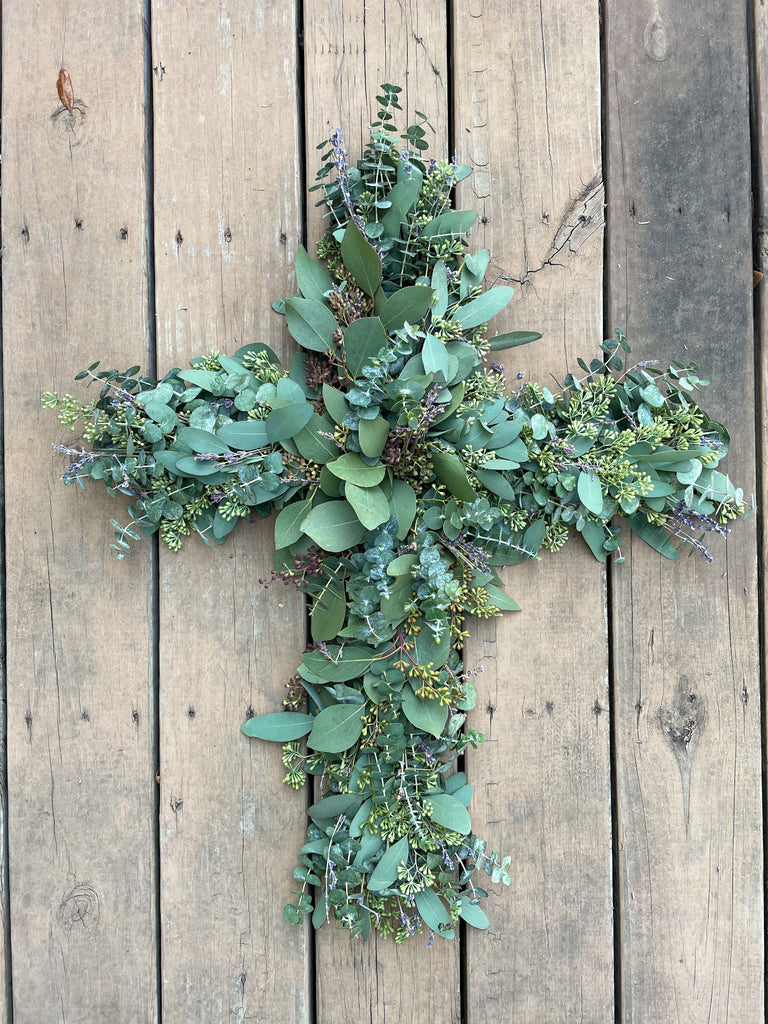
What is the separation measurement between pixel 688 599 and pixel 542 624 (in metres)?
0.26

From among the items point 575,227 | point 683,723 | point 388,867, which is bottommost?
point 388,867

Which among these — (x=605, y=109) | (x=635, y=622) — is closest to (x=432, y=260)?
(x=605, y=109)

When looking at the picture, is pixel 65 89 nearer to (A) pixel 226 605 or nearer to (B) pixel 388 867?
(A) pixel 226 605

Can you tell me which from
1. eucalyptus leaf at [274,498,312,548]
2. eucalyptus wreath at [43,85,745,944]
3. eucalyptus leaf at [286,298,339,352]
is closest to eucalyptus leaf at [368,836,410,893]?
eucalyptus wreath at [43,85,745,944]

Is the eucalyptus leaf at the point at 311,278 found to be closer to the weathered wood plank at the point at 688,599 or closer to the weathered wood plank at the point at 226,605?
the weathered wood plank at the point at 226,605

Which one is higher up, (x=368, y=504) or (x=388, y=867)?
(x=368, y=504)

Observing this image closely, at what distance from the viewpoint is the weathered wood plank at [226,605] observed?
3.67 feet

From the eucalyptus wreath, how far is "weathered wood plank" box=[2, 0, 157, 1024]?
0.12 meters

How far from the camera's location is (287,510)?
1.02 m

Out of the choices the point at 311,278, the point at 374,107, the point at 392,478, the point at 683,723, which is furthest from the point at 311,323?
the point at 683,723

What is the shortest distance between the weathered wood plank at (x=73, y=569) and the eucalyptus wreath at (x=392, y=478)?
0.12 meters

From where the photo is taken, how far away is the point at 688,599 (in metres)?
1.14

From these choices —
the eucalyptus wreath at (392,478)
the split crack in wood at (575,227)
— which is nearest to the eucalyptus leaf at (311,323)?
the eucalyptus wreath at (392,478)

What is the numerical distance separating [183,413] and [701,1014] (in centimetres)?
131
